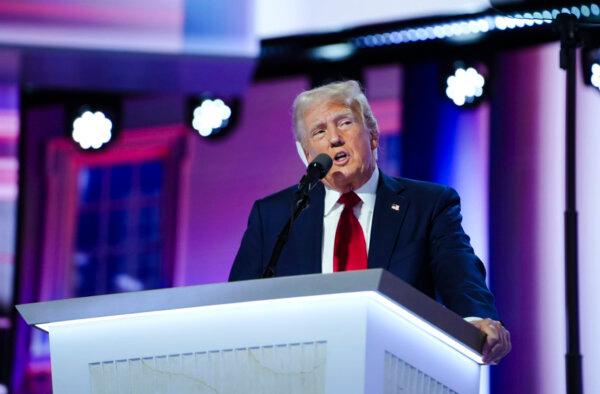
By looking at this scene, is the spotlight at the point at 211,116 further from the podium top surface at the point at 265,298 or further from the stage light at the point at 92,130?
the podium top surface at the point at 265,298

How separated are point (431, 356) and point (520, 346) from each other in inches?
105

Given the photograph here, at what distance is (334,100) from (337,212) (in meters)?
0.28

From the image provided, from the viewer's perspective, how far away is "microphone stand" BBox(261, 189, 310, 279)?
2.30 meters

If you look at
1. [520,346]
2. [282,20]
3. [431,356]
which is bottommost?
[520,346]

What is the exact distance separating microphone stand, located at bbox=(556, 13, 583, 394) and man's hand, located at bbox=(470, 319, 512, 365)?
1.39 ft

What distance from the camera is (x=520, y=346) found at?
474 centimetres

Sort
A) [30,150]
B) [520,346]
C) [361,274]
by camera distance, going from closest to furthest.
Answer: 1. [361,274]
2. [520,346]
3. [30,150]

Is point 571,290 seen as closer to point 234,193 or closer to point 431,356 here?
point 431,356

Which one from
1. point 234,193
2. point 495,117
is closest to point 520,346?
point 495,117

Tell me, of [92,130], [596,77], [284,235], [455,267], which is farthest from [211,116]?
[284,235]

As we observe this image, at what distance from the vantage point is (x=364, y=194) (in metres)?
2.82

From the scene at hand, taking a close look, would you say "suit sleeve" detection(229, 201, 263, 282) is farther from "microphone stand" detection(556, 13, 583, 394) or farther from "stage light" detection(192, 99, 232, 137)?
"stage light" detection(192, 99, 232, 137)

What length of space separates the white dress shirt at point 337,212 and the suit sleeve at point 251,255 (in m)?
0.17

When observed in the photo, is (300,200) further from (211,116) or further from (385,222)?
(211,116)
